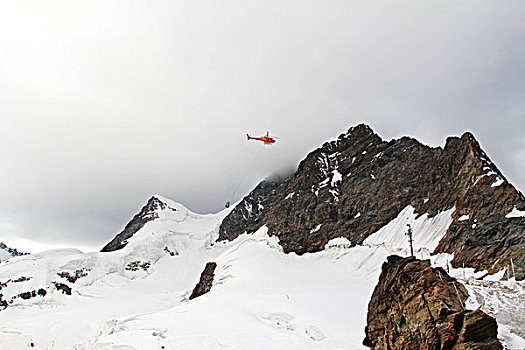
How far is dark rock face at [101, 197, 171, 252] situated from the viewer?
16538 centimetres

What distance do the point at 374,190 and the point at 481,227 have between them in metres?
38.8

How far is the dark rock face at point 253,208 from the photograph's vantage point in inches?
5556

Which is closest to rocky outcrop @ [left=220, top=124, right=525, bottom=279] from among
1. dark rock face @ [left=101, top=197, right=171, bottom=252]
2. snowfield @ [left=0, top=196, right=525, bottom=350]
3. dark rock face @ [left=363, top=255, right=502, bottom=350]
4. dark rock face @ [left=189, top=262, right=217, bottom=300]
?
snowfield @ [left=0, top=196, right=525, bottom=350]

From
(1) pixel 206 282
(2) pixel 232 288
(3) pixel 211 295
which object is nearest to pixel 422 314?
(3) pixel 211 295

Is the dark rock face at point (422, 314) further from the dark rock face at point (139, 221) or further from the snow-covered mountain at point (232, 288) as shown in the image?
the dark rock face at point (139, 221)

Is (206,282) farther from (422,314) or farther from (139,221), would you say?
(139,221)

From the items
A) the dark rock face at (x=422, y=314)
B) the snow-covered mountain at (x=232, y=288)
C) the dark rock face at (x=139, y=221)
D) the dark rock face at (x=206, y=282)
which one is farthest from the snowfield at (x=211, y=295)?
the dark rock face at (x=139, y=221)

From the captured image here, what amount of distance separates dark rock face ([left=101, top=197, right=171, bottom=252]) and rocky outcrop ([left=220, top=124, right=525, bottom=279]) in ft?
253

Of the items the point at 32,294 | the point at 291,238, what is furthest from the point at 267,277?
the point at 32,294

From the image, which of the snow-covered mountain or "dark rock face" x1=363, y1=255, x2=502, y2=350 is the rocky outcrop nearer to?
the snow-covered mountain

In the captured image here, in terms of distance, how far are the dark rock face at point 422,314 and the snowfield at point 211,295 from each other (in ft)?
4.32

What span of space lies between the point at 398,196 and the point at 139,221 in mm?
127144

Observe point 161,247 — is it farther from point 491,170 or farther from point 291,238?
point 491,170

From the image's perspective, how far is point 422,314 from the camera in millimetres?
16156
